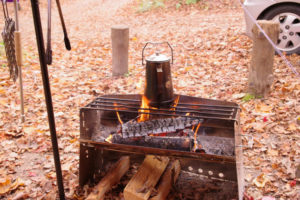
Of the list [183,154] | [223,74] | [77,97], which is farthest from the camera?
[223,74]

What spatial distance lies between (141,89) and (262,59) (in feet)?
6.96

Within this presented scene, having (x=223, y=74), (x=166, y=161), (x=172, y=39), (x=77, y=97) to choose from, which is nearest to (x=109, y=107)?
(x=166, y=161)

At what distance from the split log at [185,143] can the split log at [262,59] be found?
2.21 metres

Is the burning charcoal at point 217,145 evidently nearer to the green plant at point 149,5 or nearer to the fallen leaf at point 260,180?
the fallen leaf at point 260,180

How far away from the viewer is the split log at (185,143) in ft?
9.02

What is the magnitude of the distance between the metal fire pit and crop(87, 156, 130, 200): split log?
6.8 inches

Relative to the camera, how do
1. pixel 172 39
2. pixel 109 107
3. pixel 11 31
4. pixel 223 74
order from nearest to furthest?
pixel 109 107 < pixel 11 31 < pixel 223 74 < pixel 172 39

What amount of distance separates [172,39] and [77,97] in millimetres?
3844

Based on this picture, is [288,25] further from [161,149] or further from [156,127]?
[161,149]

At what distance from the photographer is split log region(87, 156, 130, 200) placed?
2.95 meters

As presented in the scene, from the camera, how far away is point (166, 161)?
3.32 m

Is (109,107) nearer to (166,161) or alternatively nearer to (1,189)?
(166,161)

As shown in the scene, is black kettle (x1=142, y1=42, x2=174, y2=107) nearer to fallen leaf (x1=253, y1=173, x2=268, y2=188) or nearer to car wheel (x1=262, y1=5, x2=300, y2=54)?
fallen leaf (x1=253, y1=173, x2=268, y2=188)

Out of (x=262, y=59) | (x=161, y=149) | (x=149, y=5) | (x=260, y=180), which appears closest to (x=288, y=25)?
(x=262, y=59)
